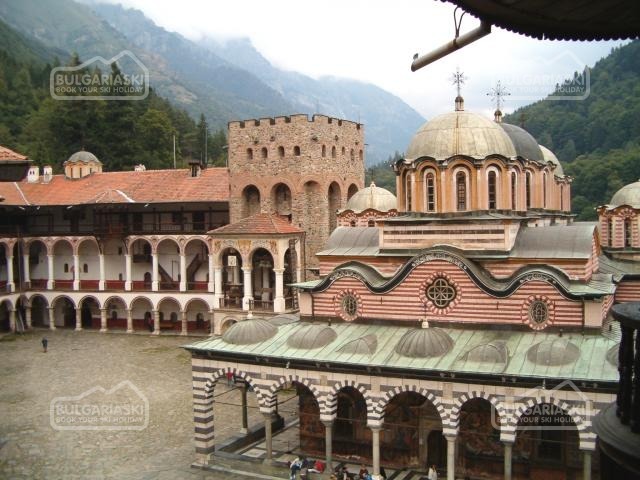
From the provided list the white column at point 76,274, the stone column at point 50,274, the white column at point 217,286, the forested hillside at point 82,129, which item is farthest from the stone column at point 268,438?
the forested hillside at point 82,129

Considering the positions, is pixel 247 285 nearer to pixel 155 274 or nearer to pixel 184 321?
pixel 184 321

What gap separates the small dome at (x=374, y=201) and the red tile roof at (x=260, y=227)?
11.2ft

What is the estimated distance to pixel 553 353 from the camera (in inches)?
660

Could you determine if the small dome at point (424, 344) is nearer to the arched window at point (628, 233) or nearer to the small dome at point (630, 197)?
the arched window at point (628, 233)

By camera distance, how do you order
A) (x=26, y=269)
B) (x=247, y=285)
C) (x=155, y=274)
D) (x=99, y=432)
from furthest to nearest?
1. (x=26, y=269)
2. (x=155, y=274)
3. (x=247, y=285)
4. (x=99, y=432)

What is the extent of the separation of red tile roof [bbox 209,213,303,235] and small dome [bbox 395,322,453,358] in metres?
17.3

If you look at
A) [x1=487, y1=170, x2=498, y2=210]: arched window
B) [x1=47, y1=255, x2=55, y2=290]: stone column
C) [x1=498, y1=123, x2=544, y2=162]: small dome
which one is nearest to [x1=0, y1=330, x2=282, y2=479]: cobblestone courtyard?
[x1=47, y1=255, x2=55, y2=290]: stone column

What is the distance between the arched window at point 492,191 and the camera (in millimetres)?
21891

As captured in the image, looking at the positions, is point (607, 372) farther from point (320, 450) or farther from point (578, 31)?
point (578, 31)

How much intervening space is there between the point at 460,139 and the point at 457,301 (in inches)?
220

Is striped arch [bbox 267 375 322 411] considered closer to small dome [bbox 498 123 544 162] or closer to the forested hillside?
small dome [bbox 498 123 544 162]

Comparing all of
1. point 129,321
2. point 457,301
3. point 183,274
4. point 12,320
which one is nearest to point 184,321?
point 183,274

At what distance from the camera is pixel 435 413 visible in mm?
19250

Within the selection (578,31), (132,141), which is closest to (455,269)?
(578,31)
